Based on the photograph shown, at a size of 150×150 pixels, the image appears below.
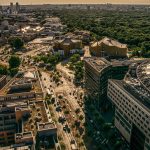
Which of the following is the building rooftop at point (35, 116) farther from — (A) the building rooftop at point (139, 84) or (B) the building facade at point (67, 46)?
(B) the building facade at point (67, 46)

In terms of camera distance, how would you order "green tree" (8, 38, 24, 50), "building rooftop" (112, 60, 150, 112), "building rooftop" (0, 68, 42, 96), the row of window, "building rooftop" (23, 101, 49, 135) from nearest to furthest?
the row of window
"building rooftop" (112, 60, 150, 112)
"building rooftop" (23, 101, 49, 135)
"building rooftop" (0, 68, 42, 96)
"green tree" (8, 38, 24, 50)

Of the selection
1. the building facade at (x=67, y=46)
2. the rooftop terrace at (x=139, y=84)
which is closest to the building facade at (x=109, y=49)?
the building facade at (x=67, y=46)

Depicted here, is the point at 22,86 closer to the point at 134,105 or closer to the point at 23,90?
the point at 23,90

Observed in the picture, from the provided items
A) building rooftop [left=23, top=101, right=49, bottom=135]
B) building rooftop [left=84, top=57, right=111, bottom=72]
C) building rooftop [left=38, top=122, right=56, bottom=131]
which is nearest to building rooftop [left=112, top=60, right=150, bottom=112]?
building rooftop [left=84, top=57, right=111, bottom=72]

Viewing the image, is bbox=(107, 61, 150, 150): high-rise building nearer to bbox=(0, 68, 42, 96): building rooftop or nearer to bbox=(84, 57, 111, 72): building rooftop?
bbox=(84, 57, 111, 72): building rooftop

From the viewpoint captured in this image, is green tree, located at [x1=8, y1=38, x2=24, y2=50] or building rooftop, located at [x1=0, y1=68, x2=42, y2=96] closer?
building rooftop, located at [x1=0, y1=68, x2=42, y2=96]

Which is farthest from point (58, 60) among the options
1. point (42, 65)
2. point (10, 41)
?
point (10, 41)

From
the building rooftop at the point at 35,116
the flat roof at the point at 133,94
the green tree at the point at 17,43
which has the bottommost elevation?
the building rooftop at the point at 35,116

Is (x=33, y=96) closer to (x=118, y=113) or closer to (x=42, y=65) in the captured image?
(x=118, y=113)

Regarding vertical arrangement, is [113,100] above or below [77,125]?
above
